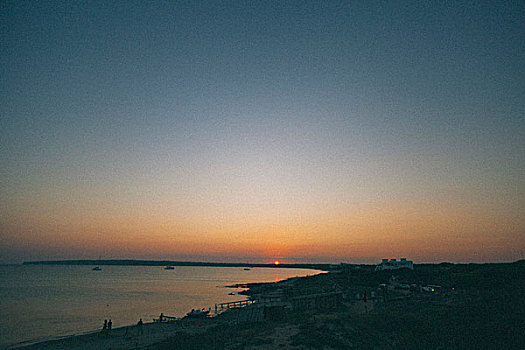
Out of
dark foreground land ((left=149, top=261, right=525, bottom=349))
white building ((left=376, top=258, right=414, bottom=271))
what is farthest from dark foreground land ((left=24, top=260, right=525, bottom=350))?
white building ((left=376, top=258, right=414, bottom=271))

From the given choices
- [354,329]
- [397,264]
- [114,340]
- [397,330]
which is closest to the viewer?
[397,330]

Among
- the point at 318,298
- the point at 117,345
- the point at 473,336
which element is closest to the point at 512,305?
the point at 473,336

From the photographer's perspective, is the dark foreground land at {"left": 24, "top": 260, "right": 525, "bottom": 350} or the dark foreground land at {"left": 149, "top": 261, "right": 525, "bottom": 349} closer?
the dark foreground land at {"left": 149, "top": 261, "right": 525, "bottom": 349}

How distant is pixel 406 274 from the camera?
7562 centimetres

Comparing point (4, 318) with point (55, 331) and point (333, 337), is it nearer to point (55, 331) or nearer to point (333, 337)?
point (55, 331)

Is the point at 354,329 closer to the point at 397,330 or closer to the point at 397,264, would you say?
the point at 397,330

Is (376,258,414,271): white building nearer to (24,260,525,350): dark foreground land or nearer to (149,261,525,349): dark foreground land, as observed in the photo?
(24,260,525,350): dark foreground land

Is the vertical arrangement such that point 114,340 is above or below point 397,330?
below

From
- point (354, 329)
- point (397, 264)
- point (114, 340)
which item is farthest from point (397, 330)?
point (397, 264)

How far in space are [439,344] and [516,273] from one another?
3378 cm

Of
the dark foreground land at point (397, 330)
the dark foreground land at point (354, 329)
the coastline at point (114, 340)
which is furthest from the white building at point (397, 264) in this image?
the coastline at point (114, 340)

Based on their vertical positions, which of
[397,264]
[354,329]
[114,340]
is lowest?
[114,340]

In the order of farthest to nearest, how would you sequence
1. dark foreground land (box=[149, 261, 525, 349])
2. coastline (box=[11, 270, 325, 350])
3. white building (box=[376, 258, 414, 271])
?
white building (box=[376, 258, 414, 271])
coastline (box=[11, 270, 325, 350])
dark foreground land (box=[149, 261, 525, 349])

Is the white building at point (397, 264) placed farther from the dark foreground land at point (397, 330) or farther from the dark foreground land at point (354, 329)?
the dark foreground land at point (397, 330)
